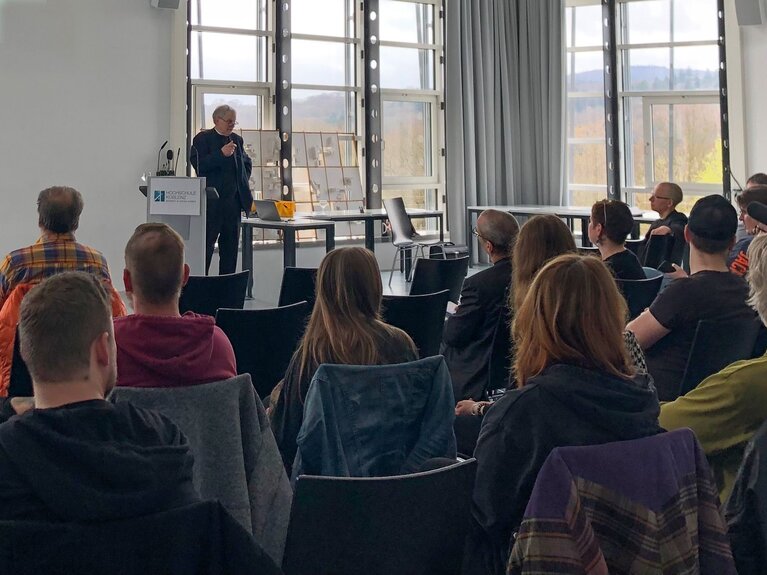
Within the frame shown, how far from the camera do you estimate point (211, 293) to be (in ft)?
13.7

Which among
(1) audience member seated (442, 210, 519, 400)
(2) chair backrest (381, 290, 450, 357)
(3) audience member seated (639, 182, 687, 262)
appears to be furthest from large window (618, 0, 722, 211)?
(1) audience member seated (442, 210, 519, 400)

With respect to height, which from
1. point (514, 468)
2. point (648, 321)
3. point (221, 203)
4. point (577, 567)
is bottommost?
point (577, 567)

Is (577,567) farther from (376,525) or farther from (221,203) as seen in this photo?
(221,203)

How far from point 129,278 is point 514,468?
1104 mm

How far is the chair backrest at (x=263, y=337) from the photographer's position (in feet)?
10.7

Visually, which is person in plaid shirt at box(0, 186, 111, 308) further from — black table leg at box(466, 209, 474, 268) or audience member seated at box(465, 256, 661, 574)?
black table leg at box(466, 209, 474, 268)

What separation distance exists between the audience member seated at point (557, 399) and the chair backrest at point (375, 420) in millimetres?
450

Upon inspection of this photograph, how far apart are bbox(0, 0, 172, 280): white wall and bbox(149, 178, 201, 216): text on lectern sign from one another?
183 cm

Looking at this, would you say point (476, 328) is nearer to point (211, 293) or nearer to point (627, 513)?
point (211, 293)

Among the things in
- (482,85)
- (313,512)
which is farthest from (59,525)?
(482,85)

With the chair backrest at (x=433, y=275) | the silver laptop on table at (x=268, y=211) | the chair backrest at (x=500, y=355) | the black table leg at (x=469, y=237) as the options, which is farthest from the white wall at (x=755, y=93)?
the chair backrest at (x=500, y=355)

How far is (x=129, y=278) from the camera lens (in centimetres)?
223

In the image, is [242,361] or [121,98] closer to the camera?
[242,361]

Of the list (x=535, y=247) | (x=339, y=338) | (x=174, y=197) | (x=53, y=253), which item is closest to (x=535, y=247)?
(x=535, y=247)
